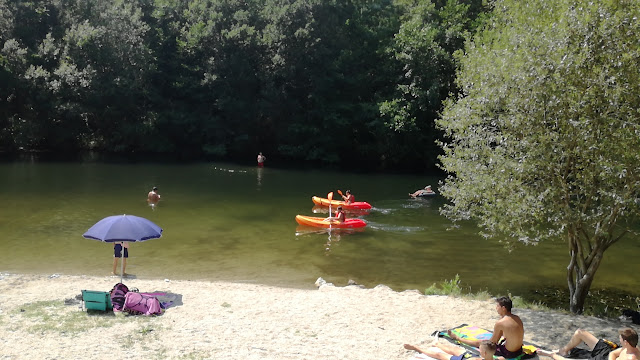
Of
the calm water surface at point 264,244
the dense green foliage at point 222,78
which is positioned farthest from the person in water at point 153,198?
the dense green foliage at point 222,78

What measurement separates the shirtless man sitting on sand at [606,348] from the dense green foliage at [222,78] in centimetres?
3765

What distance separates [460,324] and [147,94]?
4810 centimetres

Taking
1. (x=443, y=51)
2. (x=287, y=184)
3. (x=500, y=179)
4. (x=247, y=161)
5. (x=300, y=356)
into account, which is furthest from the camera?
(x=247, y=161)

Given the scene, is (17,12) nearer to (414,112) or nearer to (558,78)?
(414,112)

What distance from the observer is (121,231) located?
498 inches

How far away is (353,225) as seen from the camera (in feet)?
78.1

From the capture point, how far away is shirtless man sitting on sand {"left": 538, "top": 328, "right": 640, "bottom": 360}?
856 cm

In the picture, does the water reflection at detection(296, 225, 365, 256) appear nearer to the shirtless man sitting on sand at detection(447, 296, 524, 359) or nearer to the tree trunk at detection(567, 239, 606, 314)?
the tree trunk at detection(567, 239, 606, 314)

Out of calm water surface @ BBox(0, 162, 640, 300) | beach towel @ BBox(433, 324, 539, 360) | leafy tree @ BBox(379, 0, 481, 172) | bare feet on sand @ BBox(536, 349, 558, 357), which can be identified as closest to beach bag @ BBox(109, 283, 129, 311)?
calm water surface @ BBox(0, 162, 640, 300)

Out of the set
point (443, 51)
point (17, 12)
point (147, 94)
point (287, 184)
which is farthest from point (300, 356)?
point (17, 12)

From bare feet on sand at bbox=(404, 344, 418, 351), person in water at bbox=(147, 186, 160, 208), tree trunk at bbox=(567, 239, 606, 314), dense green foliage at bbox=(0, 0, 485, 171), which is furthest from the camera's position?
dense green foliage at bbox=(0, 0, 485, 171)

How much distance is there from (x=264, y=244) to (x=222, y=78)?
1412 inches

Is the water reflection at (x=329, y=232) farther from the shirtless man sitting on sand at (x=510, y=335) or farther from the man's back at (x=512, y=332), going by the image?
the man's back at (x=512, y=332)

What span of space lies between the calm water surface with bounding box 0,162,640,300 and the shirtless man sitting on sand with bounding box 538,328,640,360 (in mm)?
6433
